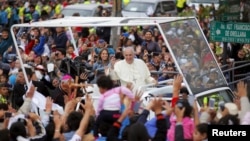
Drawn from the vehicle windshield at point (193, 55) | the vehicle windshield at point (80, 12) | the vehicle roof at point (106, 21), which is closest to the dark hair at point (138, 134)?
the vehicle windshield at point (193, 55)

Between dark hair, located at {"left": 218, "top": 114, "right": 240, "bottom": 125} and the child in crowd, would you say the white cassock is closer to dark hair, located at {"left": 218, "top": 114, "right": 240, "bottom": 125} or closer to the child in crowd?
the child in crowd

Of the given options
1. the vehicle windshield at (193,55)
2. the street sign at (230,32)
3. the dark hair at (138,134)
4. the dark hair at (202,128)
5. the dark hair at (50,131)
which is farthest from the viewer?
the street sign at (230,32)

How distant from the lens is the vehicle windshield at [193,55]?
600 inches

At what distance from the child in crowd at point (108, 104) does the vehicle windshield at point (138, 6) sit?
71.8ft

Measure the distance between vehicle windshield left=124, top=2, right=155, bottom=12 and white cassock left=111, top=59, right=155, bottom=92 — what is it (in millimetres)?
18218

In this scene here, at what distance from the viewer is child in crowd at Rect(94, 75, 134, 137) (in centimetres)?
1170

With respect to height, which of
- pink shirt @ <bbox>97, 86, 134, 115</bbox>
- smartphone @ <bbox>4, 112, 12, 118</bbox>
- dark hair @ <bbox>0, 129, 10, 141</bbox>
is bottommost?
smartphone @ <bbox>4, 112, 12, 118</bbox>

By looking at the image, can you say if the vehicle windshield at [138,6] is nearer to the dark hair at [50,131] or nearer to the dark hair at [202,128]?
the dark hair at [50,131]

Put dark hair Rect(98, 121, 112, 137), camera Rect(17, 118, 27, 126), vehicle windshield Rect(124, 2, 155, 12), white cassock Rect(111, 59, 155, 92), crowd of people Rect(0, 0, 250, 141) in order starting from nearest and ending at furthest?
crowd of people Rect(0, 0, 250, 141) < camera Rect(17, 118, 27, 126) < dark hair Rect(98, 121, 112, 137) < white cassock Rect(111, 59, 155, 92) < vehicle windshield Rect(124, 2, 155, 12)

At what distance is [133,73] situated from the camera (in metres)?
15.5

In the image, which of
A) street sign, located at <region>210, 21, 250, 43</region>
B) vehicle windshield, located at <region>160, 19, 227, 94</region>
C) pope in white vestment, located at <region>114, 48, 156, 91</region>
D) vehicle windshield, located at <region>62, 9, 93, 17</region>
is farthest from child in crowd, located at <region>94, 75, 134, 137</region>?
vehicle windshield, located at <region>62, 9, 93, 17</region>

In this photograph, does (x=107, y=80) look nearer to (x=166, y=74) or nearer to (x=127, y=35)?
(x=166, y=74)

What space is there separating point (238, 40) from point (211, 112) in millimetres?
7502

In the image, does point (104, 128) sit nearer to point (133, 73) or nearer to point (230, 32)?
point (133, 73)
